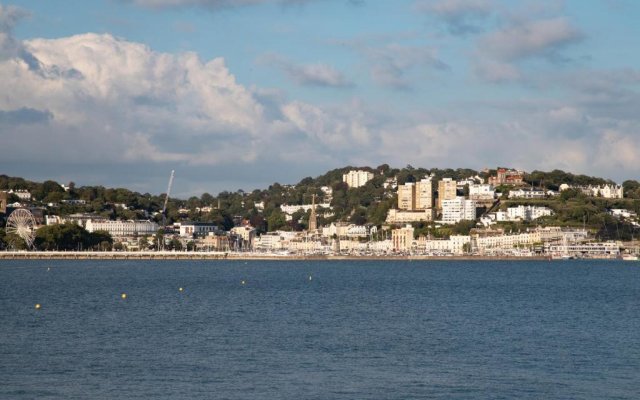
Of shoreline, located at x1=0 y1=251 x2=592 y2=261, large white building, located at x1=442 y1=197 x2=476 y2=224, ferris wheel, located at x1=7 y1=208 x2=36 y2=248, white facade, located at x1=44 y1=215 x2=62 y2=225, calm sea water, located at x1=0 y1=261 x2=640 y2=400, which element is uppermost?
large white building, located at x1=442 y1=197 x2=476 y2=224

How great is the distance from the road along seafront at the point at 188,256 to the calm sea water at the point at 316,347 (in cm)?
8584

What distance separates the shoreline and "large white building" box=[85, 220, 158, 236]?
91.2 feet

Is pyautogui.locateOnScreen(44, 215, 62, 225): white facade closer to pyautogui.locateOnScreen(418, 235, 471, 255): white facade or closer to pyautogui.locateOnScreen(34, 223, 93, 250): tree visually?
pyautogui.locateOnScreen(34, 223, 93, 250): tree

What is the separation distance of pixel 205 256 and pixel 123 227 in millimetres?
35393

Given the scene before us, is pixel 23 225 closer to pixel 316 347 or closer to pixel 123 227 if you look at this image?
pixel 123 227

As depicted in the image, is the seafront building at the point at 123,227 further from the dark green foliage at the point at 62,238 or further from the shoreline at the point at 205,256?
the dark green foliage at the point at 62,238

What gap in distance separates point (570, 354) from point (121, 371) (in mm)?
12398

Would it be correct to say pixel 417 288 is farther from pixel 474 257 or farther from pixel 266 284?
pixel 474 257

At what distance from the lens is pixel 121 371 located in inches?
1113

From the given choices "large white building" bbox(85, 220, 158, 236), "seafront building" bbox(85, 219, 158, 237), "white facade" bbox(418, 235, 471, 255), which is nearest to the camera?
"white facade" bbox(418, 235, 471, 255)

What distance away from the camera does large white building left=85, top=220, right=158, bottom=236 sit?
604 ft

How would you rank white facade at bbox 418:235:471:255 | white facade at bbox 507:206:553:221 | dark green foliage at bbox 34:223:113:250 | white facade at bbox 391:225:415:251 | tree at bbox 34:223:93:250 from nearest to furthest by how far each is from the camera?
tree at bbox 34:223:93:250 → dark green foliage at bbox 34:223:113:250 → white facade at bbox 418:235:471:255 → white facade at bbox 507:206:553:221 → white facade at bbox 391:225:415:251

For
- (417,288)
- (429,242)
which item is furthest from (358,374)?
(429,242)

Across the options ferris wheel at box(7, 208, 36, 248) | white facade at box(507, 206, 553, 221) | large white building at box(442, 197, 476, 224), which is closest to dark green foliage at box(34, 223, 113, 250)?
ferris wheel at box(7, 208, 36, 248)
